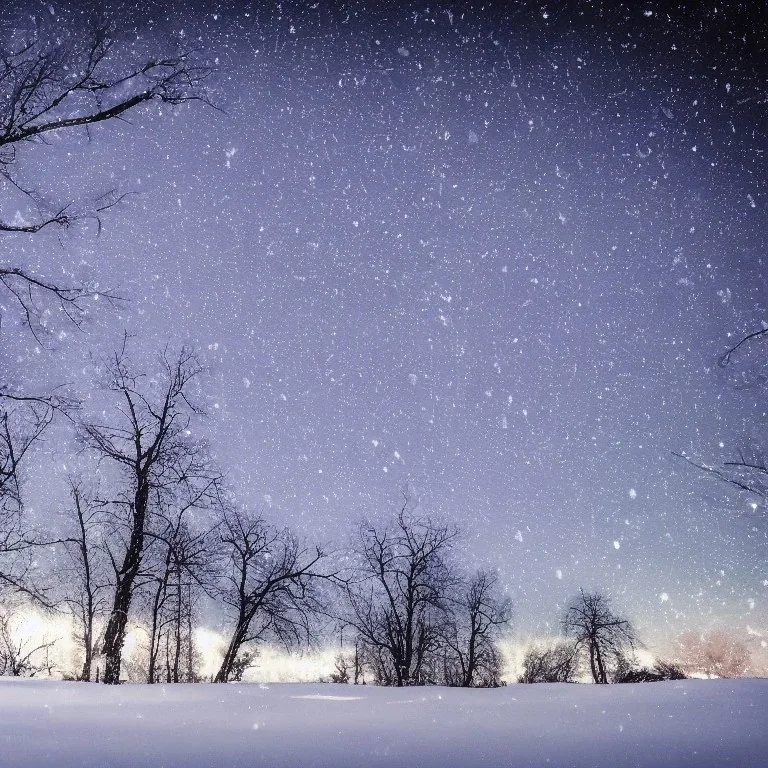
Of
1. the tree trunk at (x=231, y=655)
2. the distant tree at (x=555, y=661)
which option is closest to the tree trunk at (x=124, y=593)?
the tree trunk at (x=231, y=655)

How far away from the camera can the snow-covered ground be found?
2.02 meters

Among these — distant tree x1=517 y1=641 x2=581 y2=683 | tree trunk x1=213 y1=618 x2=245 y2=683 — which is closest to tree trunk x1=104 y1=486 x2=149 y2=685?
tree trunk x1=213 y1=618 x2=245 y2=683

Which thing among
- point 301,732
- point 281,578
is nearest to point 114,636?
point 281,578

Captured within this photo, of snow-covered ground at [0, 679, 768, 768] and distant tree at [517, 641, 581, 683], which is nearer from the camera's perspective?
snow-covered ground at [0, 679, 768, 768]

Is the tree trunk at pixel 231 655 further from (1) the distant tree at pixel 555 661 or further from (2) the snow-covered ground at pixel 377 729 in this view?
(1) the distant tree at pixel 555 661

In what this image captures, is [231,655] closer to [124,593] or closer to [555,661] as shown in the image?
[124,593]

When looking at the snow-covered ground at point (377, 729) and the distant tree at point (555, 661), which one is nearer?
the snow-covered ground at point (377, 729)

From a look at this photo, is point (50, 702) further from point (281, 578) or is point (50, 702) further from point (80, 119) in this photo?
point (281, 578)

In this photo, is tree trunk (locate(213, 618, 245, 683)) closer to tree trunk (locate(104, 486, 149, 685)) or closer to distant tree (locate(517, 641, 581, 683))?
tree trunk (locate(104, 486, 149, 685))

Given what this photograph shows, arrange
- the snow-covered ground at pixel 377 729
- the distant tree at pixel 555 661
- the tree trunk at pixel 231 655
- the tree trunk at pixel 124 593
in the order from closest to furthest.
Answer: the snow-covered ground at pixel 377 729 → the tree trunk at pixel 124 593 → the tree trunk at pixel 231 655 → the distant tree at pixel 555 661

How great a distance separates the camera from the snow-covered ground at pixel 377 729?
202 centimetres

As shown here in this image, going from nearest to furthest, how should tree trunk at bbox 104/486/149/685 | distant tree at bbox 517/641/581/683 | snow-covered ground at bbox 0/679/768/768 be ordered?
snow-covered ground at bbox 0/679/768/768, tree trunk at bbox 104/486/149/685, distant tree at bbox 517/641/581/683

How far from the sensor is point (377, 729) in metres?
2.51

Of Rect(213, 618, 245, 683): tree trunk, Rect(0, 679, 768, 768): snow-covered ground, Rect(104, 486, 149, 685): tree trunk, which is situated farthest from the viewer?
Rect(213, 618, 245, 683): tree trunk
